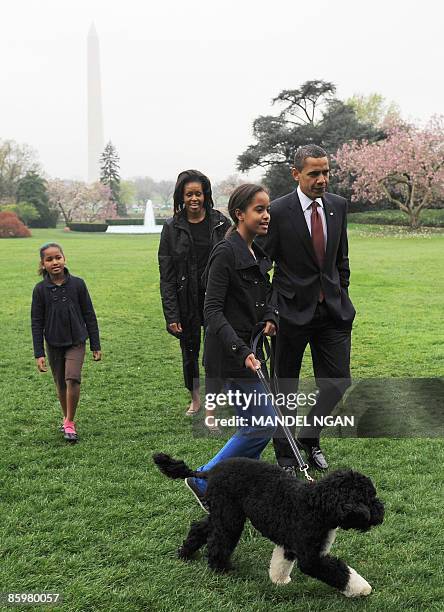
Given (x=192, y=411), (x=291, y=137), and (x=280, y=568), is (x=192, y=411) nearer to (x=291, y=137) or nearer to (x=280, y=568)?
(x=280, y=568)

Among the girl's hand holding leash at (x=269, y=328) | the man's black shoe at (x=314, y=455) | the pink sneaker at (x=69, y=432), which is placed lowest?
the pink sneaker at (x=69, y=432)

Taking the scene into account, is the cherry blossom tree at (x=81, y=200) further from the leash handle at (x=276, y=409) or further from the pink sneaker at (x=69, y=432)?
the leash handle at (x=276, y=409)

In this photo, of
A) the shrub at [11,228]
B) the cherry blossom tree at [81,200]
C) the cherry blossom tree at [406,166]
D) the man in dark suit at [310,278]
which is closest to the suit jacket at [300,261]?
the man in dark suit at [310,278]

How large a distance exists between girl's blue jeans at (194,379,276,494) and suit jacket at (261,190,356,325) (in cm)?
77

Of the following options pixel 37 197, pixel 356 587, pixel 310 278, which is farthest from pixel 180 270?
pixel 37 197

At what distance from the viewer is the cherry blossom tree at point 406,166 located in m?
34.1

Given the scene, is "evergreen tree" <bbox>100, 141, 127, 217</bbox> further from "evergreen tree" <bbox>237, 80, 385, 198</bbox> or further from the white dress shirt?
the white dress shirt

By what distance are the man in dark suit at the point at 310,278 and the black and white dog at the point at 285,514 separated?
1.09 meters

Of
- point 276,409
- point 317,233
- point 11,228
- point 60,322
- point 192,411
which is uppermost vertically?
point 317,233

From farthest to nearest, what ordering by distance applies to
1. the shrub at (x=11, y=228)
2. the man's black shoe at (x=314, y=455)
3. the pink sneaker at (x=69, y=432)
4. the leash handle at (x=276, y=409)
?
the shrub at (x=11, y=228) < the pink sneaker at (x=69, y=432) < the man's black shoe at (x=314, y=455) < the leash handle at (x=276, y=409)

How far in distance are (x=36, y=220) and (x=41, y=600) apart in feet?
173

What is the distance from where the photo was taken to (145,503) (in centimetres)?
350

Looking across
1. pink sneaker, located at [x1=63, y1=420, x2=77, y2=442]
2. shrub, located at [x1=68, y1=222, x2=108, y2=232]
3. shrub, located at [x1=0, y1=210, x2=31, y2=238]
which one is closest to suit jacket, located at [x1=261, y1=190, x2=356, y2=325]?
pink sneaker, located at [x1=63, y1=420, x2=77, y2=442]

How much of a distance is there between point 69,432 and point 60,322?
85 centimetres
